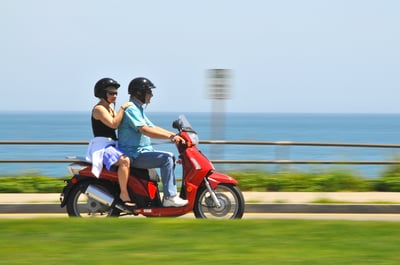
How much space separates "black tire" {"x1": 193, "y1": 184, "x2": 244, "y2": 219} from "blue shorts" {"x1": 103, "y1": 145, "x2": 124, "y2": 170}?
1.06 m

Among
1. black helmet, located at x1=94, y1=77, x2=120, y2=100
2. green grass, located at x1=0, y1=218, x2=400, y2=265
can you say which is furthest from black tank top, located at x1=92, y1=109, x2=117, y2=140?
green grass, located at x1=0, y1=218, x2=400, y2=265

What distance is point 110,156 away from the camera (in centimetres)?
1150

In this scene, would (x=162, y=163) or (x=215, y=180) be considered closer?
(x=162, y=163)

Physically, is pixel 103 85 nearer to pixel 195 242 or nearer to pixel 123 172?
pixel 123 172

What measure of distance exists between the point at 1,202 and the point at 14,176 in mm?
2851

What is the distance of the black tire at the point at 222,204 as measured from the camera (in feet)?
38.5

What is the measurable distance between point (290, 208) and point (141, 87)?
372cm

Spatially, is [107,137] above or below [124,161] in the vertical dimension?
above

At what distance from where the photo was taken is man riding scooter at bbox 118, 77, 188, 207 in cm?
1149

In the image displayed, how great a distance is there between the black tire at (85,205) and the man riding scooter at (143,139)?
562 mm

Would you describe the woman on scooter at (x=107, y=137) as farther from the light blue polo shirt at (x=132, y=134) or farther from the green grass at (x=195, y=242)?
the green grass at (x=195, y=242)

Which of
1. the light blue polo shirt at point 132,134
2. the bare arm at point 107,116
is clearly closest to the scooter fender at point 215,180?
the light blue polo shirt at point 132,134

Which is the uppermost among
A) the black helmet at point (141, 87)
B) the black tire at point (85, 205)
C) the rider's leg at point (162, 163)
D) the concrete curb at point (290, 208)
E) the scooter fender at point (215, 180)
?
the black helmet at point (141, 87)

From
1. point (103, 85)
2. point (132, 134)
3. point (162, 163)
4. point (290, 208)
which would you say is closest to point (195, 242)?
point (162, 163)
